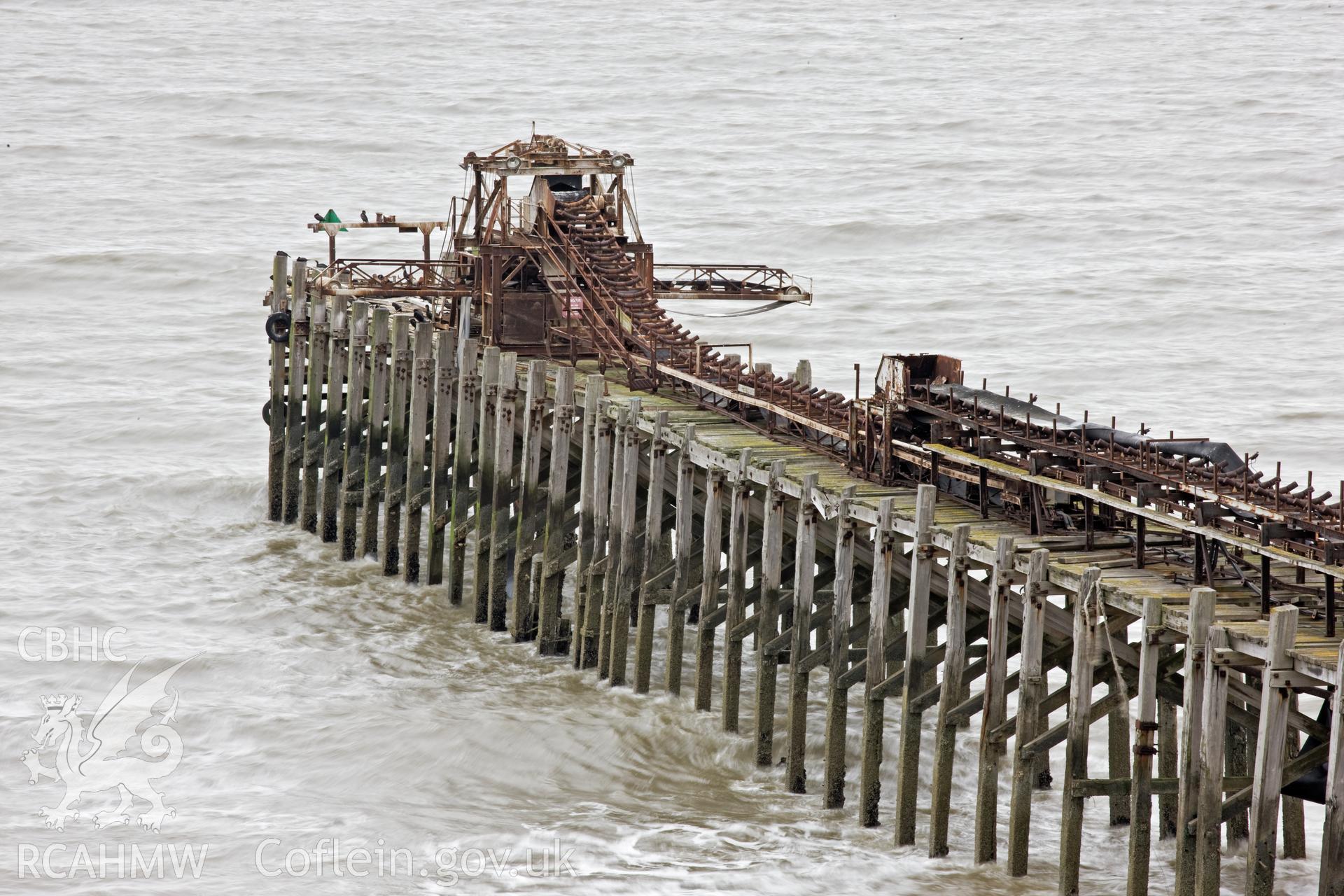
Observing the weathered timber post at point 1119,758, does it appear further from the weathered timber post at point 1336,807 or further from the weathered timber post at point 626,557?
the weathered timber post at point 626,557

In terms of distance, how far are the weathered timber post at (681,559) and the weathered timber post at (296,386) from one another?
12.2 metres

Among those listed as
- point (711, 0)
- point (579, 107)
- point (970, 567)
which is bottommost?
point (970, 567)

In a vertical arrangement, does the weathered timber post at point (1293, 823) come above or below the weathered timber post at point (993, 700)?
below

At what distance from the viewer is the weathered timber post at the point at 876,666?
2261 cm

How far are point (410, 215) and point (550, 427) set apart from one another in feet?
114

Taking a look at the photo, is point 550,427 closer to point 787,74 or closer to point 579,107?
point 579,107

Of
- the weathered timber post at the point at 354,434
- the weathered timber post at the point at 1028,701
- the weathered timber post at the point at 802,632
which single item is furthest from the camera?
the weathered timber post at the point at 354,434

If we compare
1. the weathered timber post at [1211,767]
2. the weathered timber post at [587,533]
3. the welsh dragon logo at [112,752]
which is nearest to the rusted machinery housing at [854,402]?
the weathered timber post at [1211,767]

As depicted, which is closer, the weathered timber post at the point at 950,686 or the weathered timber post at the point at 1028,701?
the weathered timber post at the point at 1028,701

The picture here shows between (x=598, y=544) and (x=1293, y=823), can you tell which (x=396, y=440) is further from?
(x=1293, y=823)

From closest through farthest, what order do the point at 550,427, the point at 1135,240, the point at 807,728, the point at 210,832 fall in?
the point at 210,832, the point at 807,728, the point at 550,427, the point at 1135,240

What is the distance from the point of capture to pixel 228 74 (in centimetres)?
8056

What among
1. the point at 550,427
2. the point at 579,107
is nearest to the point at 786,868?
the point at 550,427

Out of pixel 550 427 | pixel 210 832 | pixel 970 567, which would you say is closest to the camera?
pixel 970 567
